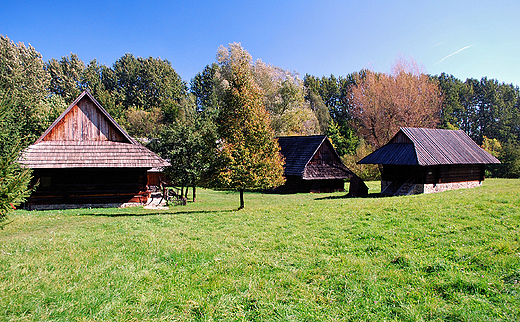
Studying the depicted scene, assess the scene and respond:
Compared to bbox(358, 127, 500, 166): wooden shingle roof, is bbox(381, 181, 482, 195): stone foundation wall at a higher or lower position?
lower

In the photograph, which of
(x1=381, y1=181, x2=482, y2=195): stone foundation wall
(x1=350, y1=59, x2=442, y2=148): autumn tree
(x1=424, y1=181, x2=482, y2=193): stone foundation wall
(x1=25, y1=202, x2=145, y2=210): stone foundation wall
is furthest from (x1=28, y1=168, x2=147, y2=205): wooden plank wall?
(x1=350, y1=59, x2=442, y2=148): autumn tree

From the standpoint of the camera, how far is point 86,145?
67.5 feet

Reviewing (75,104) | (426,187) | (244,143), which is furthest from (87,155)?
(426,187)

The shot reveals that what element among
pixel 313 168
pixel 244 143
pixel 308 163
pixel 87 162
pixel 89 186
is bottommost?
pixel 89 186

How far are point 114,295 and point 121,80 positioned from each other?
91.2m

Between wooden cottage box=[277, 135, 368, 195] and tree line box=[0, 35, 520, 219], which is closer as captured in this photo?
tree line box=[0, 35, 520, 219]

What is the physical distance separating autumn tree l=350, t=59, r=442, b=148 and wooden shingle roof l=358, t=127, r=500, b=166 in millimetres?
11254

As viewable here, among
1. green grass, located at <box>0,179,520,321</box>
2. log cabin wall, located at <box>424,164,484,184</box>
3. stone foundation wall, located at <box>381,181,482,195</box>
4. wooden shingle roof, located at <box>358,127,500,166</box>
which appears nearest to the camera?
green grass, located at <box>0,179,520,321</box>

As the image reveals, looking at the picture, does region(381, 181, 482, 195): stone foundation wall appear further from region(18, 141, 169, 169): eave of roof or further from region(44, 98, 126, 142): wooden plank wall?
region(44, 98, 126, 142): wooden plank wall

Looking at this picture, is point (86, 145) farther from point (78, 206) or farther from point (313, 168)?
point (313, 168)

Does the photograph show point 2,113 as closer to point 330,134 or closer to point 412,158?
point 412,158

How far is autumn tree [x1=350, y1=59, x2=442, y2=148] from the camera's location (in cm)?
4062

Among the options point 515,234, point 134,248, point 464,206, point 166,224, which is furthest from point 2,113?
point 464,206

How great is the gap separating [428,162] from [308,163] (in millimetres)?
11653
